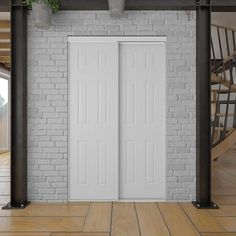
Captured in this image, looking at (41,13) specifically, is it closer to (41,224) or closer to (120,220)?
(41,224)

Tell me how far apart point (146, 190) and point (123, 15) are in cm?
220

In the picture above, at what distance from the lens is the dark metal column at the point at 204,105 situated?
427cm

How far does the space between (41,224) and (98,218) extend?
58cm

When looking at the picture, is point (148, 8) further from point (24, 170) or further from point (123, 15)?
point (24, 170)

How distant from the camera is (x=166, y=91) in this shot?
450 cm

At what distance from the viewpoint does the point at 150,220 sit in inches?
144

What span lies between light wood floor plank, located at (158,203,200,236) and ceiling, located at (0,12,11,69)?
3.64 meters

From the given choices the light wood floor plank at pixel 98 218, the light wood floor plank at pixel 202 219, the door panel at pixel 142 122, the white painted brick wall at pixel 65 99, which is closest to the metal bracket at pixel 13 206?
the white painted brick wall at pixel 65 99

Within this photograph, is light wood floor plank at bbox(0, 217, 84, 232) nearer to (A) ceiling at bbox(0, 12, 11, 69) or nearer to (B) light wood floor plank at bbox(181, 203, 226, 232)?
(B) light wood floor plank at bbox(181, 203, 226, 232)

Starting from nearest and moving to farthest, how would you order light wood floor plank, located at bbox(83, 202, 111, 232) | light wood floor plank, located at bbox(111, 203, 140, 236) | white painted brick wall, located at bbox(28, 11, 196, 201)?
light wood floor plank, located at bbox(111, 203, 140, 236), light wood floor plank, located at bbox(83, 202, 111, 232), white painted brick wall, located at bbox(28, 11, 196, 201)

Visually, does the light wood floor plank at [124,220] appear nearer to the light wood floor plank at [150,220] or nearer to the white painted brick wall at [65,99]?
the light wood floor plank at [150,220]

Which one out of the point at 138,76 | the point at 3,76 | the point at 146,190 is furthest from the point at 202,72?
the point at 3,76

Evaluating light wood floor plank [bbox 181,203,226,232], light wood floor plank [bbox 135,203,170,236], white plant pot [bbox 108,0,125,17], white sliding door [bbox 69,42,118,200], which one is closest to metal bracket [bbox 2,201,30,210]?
white sliding door [bbox 69,42,118,200]

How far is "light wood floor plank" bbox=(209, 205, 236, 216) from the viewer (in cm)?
390
